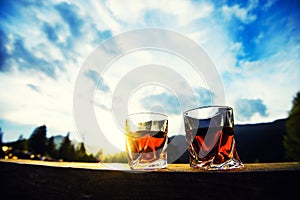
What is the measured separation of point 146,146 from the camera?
4.98 feet

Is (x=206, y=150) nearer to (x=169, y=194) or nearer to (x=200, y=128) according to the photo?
(x=200, y=128)

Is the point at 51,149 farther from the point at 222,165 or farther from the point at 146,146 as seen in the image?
the point at 222,165

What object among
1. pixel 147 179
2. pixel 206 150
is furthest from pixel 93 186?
pixel 206 150

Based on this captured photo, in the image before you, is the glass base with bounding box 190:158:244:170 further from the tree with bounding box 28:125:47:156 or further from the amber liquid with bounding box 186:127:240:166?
the tree with bounding box 28:125:47:156

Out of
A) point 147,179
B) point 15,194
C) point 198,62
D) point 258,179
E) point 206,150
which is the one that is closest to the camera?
point 258,179

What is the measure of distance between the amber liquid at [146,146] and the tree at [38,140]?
2494 inches

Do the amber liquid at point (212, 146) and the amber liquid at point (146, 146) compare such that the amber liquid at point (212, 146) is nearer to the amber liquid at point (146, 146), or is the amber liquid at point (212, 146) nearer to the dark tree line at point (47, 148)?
the amber liquid at point (146, 146)

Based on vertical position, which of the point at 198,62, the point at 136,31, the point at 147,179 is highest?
the point at 136,31

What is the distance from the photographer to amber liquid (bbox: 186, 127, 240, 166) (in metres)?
1.26

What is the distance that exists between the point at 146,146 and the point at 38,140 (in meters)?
66.9

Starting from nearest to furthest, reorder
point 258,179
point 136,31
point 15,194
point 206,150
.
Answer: point 258,179 → point 15,194 → point 206,150 → point 136,31

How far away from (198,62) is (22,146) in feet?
225

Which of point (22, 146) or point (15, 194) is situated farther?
point (22, 146)

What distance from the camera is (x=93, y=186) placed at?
0.98 meters
